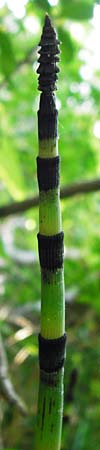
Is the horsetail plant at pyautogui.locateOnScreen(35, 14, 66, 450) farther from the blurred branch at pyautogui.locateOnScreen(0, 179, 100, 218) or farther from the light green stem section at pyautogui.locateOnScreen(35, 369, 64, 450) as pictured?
the blurred branch at pyautogui.locateOnScreen(0, 179, 100, 218)

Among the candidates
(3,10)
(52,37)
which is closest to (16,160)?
(3,10)

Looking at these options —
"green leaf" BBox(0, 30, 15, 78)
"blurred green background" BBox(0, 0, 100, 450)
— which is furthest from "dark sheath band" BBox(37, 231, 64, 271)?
"green leaf" BBox(0, 30, 15, 78)

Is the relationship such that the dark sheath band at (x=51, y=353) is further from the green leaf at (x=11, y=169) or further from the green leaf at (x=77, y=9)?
the green leaf at (x=11, y=169)

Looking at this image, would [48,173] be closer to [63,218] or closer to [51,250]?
[51,250]

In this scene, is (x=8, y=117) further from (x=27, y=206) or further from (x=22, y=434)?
(x=22, y=434)

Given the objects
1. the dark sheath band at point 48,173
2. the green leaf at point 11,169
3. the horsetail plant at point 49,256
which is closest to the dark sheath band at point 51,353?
the horsetail plant at point 49,256

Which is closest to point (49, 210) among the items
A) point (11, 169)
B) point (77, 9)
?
point (77, 9)
